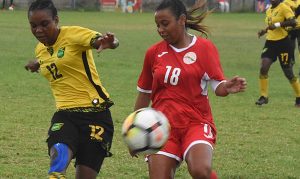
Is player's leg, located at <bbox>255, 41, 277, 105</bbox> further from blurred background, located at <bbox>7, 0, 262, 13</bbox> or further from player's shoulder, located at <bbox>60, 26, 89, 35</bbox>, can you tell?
blurred background, located at <bbox>7, 0, 262, 13</bbox>

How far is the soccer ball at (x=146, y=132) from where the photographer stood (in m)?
5.84

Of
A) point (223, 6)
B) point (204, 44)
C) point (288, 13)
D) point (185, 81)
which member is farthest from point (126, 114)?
point (223, 6)

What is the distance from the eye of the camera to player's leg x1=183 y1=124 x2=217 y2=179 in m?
5.99

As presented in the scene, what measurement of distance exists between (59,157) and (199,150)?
3.75 feet

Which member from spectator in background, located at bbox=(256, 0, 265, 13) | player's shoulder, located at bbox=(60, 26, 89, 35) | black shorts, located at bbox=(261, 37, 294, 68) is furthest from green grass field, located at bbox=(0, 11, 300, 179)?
spectator in background, located at bbox=(256, 0, 265, 13)

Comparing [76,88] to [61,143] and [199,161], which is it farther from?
[199,161]

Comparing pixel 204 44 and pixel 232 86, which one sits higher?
pixel 204 44

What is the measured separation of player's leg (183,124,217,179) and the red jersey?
0.10m

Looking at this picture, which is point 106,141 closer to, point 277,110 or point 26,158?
point 26,158

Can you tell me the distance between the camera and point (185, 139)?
20.6 ft

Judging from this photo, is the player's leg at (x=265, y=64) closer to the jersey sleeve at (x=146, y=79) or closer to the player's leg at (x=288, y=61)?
the player's leg at (x=288, y=61)

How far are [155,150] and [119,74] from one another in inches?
513

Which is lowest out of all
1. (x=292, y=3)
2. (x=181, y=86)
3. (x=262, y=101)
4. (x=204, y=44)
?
(x=262, y=101)

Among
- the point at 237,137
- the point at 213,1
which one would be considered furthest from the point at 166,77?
the point at 213,1
